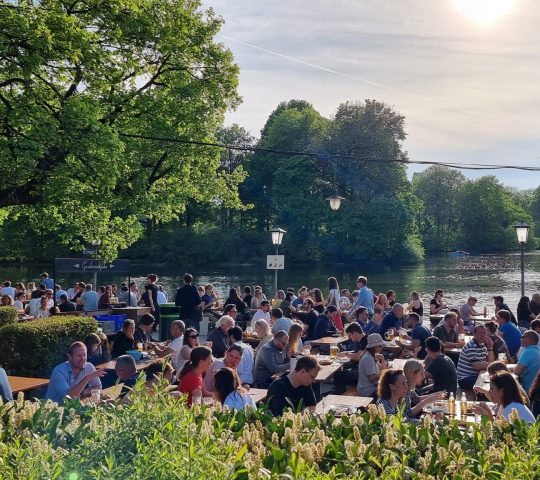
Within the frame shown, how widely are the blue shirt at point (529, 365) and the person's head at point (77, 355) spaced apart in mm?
5628

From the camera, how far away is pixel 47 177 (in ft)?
45.2

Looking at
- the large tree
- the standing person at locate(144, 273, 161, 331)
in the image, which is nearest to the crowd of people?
the standing person at locate(144, 273, 161, 331)

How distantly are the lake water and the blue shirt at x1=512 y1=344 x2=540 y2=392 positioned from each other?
23495 mm

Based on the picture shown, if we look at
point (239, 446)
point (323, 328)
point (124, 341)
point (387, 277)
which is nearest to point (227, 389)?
point (239, 446)

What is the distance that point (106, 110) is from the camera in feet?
51.1

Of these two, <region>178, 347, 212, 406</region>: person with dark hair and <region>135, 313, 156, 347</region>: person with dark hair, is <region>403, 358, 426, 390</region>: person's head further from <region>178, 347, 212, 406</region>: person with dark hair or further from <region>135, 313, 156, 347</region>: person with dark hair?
<region>135, 313, 156, 347</region>: person with dark hair

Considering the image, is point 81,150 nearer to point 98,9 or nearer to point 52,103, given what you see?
point 52,103

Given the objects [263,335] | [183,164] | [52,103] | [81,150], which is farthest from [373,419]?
[183,164]

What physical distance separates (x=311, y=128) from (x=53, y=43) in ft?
150

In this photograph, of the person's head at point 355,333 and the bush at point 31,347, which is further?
the person's head at point 355,333

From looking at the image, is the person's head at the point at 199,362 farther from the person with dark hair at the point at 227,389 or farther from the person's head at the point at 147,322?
the person's head at the point at 147,322

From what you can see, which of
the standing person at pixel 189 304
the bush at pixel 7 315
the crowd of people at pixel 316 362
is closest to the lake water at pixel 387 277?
the standing person at pixel 189 304

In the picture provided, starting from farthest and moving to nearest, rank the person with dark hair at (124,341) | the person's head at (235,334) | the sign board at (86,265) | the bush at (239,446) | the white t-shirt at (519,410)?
the sign board at (86,265)
the person with dark hair at (124,341)
the person's head at (235,334)
the white t-shirt at (519,410)
the bush at (239,446)

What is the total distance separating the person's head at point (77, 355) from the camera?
7.13m
